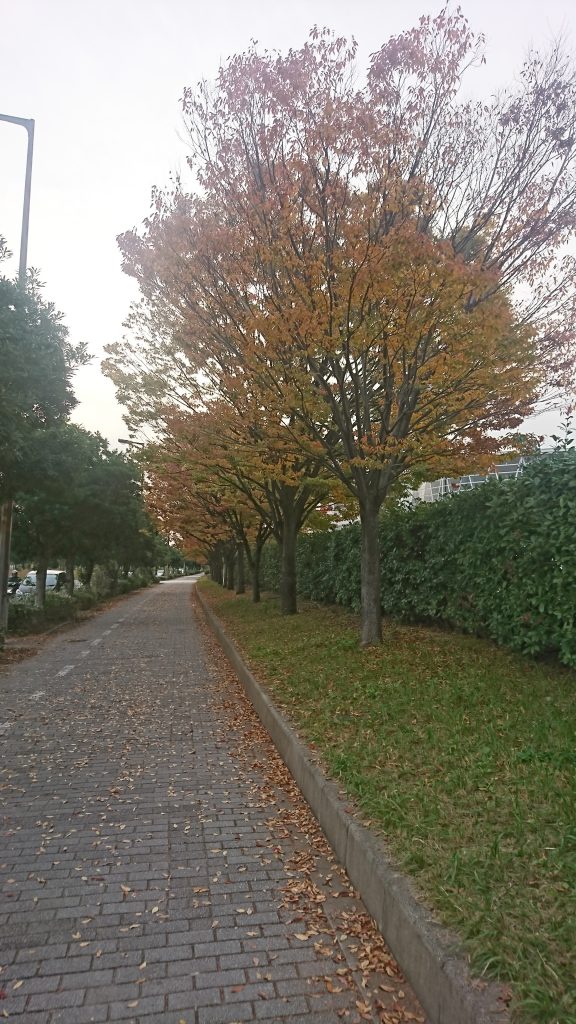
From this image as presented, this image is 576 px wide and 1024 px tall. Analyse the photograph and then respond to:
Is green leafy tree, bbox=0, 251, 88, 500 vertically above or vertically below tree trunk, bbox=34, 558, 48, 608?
above

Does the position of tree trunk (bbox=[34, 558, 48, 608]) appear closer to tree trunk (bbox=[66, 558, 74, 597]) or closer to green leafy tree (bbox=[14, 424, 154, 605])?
green leafy tree (bbox=[14, 424, 154, 605])

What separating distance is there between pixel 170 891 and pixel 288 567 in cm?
1382

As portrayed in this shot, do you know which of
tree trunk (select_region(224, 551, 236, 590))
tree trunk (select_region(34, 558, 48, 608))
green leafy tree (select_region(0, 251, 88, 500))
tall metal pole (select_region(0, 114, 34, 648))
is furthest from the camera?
tree trunk (select_region(224, 551, 236, 590))

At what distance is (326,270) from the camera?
27.0ft

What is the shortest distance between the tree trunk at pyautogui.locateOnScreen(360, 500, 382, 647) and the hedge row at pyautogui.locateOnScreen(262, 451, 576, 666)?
3.43 feet

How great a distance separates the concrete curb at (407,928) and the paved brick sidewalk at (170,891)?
91 mm

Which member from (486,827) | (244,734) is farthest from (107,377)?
(486,827)

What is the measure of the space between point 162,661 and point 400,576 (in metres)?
4.72

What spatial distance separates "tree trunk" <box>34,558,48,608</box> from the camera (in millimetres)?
20547

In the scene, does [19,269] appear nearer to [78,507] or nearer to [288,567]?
[288,567]

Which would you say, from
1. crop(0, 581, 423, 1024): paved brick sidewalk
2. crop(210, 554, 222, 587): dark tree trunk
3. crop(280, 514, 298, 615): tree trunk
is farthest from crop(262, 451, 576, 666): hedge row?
crop(210, 554, 222, 587): dark tree trunk

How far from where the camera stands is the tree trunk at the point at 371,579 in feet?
33.4

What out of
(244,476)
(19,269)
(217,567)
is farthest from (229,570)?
(19,269)

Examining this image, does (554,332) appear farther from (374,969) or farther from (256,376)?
(374,969)
